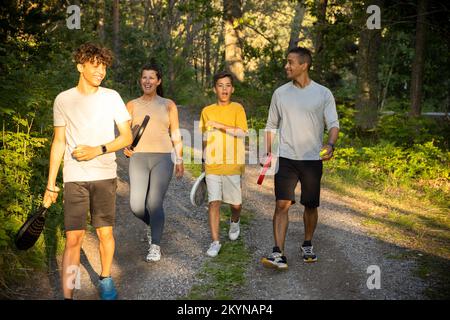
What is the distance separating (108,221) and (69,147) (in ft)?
2.57

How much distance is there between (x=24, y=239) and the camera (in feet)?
15.9

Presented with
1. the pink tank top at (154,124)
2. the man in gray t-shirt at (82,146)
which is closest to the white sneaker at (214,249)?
the pink tank top at (154,124)

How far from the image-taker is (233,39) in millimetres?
23406

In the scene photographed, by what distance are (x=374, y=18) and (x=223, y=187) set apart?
9.09 meters

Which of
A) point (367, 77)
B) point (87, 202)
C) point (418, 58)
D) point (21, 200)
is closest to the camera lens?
point (87, 202)

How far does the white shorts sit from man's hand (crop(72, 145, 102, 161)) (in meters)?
2.19

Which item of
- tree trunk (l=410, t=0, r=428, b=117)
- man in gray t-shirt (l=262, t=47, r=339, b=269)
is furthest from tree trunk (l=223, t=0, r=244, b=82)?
man in gray t-shirt (l=262, t=47, r=339, b=269)

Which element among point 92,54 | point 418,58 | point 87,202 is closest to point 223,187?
point 87,202

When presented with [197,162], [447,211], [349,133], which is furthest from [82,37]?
[447,211]

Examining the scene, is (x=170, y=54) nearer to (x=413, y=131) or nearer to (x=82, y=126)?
(x=413, y=131)

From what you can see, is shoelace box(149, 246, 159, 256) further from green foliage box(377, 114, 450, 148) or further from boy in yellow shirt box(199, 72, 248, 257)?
green foliage box(377, 114, 450, 148)

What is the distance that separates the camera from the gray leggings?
632 cm

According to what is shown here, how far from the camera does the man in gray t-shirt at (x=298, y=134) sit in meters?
6.11

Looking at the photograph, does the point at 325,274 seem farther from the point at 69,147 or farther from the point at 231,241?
the point at 69,147
